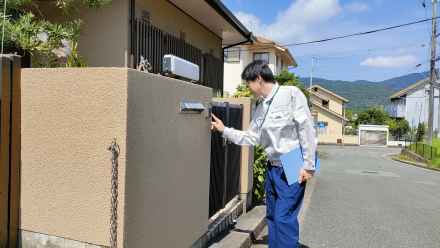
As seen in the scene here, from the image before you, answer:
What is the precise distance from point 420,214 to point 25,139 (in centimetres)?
711

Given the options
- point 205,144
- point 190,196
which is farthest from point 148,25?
A: point 190,196

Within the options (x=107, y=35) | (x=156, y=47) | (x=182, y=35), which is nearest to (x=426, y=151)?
(x=182, y=35)

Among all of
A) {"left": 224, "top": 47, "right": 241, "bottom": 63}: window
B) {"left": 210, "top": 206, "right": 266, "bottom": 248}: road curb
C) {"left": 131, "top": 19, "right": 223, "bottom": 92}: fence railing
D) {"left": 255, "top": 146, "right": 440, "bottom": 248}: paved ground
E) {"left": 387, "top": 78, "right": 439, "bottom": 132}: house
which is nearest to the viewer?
{"left": 210, "top": 206, "right": 266, "bottom": 248}: road curb

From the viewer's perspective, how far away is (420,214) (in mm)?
7559

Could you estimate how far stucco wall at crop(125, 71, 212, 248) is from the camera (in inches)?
97.0

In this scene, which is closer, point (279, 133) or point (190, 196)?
point (190, 196)

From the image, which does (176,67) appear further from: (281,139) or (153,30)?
(153,30)

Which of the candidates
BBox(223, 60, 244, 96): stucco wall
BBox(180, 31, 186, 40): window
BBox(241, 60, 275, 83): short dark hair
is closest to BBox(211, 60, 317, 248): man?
BBox(241, 60, 275, 83): short dark hair

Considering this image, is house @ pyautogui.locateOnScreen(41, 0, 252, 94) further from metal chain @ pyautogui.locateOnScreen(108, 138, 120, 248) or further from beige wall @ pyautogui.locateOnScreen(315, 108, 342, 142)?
beige wall @ pyautogui.locateOnScreen(315, 108, 342, 142)

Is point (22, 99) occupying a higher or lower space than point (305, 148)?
higher

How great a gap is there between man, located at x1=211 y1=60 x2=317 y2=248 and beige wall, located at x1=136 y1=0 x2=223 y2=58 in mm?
3162

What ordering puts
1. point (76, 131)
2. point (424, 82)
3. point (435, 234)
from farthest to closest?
point (424, 82) → point (435, 234) → point (76, 131)

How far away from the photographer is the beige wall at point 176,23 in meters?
6.77

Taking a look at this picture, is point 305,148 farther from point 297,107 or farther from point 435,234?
point 435,234
